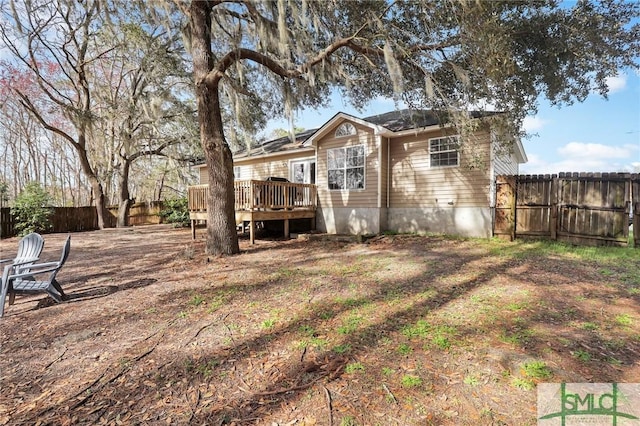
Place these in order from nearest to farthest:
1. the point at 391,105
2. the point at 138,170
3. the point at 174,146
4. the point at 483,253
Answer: the point at 483,253
the point at 391,105
the point at 174,146
the point at 138,170

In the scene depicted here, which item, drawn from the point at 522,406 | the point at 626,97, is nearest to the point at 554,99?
the point at 626,97

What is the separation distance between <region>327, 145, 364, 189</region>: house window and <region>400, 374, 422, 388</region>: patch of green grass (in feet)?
29.8

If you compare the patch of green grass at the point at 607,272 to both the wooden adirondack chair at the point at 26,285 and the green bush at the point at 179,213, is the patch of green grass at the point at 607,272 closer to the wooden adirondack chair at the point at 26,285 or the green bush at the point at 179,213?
the wooden adirondack chair at the point at 26,285

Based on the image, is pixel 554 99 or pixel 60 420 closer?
pixel 60 420

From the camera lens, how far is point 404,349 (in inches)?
115

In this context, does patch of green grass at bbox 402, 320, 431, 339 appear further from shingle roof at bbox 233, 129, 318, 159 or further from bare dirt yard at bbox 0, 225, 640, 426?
shingle roof at bbox 233, 129, 318, 159

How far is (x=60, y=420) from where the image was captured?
7.07 feet

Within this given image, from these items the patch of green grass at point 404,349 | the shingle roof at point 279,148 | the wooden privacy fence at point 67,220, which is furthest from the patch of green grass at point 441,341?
the wooden privacy fence at point 67,220

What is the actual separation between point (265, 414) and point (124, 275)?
526 centimetres

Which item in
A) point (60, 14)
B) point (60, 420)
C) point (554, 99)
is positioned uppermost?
point (60, 14)

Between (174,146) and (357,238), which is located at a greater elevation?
(174,146)

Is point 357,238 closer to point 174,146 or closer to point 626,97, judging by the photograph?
point 626,97

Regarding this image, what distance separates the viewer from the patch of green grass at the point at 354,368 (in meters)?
2.61

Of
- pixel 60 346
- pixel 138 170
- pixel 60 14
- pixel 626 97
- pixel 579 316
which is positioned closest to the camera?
pixel 60 346
